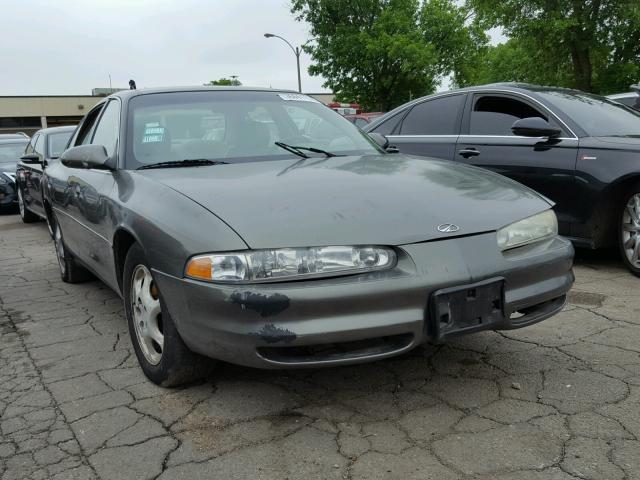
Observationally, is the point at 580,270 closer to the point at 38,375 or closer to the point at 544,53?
the point at 38,375

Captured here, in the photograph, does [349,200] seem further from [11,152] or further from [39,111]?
[39,111]

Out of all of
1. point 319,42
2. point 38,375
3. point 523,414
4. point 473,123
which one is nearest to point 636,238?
point 473,123

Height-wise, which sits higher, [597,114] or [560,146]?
[597,114]

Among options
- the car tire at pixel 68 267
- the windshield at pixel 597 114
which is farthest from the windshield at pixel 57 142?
the windshield at pixel 597 114

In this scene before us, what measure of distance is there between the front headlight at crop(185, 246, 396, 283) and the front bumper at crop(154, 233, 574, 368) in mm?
31

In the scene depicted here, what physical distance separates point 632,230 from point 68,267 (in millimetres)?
4326

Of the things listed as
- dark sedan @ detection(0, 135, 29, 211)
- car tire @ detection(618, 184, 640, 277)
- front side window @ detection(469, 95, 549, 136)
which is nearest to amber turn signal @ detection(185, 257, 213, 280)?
car tire @ detection(618, 184, 640, 277)

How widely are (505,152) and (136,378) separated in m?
3.54

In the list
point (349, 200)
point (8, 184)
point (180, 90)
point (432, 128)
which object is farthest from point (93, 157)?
point (8, 184)

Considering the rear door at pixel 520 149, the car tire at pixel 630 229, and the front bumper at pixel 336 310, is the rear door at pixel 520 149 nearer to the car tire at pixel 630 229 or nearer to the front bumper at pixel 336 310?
the car tire at pixel 630 229

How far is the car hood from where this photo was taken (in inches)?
95.6

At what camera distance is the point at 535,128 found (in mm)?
4824

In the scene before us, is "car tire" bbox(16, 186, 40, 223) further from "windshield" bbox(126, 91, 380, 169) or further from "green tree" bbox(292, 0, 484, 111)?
"green tree" bbox(292, 0, 484, 111)

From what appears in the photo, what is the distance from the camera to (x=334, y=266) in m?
2.36
